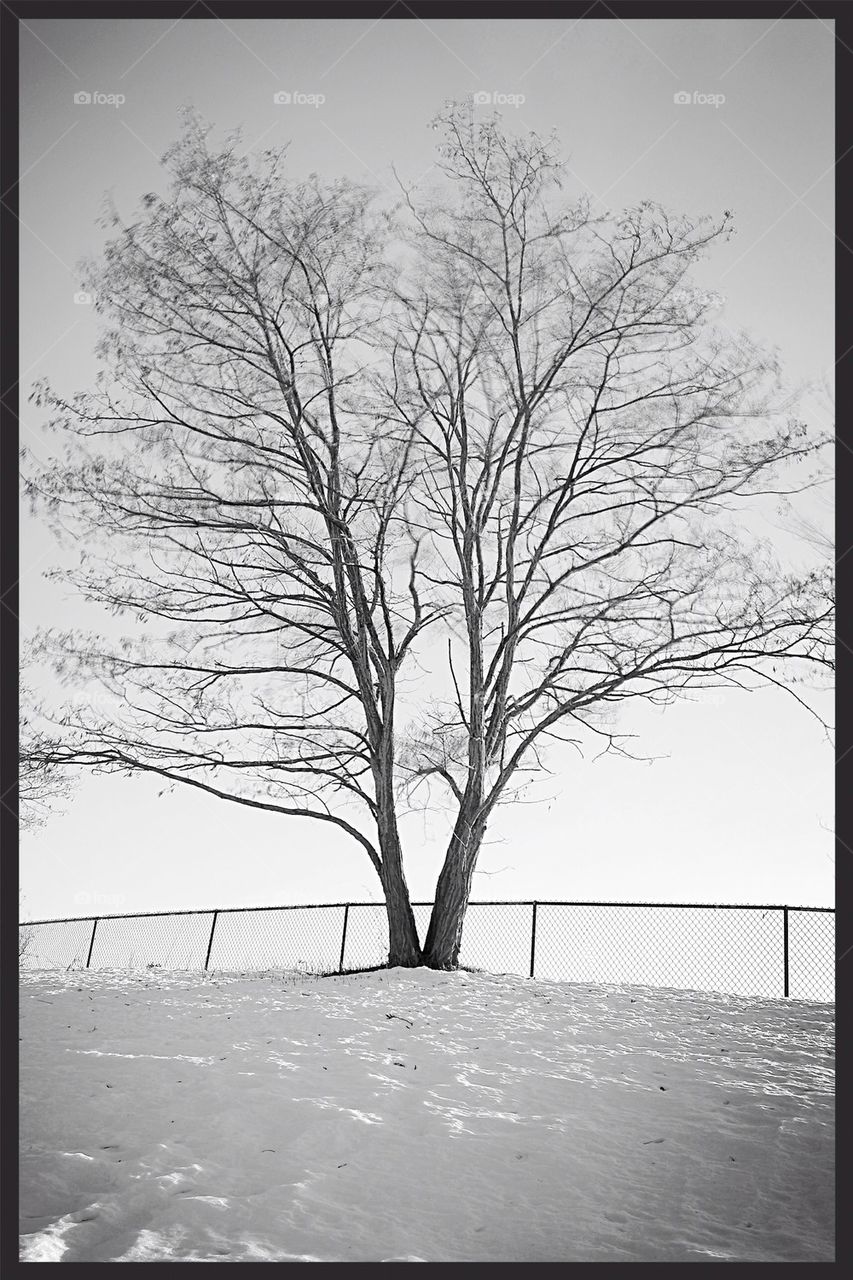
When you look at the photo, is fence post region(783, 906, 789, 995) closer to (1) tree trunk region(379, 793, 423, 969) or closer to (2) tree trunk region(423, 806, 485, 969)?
(2) tree trunk region(423, 806, 485, 969)

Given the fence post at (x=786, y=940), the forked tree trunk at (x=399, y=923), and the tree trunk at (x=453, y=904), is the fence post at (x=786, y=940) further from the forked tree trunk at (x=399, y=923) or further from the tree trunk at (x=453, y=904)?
the forked tree trunk at (x=399, y=923)

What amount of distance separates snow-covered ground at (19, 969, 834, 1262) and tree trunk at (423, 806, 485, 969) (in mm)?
2308

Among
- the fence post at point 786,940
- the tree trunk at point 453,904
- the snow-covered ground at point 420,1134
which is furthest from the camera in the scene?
the tree trunk at point 453,904

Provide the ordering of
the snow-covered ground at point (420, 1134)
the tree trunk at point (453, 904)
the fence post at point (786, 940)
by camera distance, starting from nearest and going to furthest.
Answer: the snow-covered ground at point (420, 1134) < the fence post at point (786, 940) < the tree trunk at point (453, 904)

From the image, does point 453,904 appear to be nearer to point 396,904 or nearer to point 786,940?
point 396,904

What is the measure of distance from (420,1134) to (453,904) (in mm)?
5699

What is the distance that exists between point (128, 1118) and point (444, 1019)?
11.4ft

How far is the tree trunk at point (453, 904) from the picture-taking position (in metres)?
10.5

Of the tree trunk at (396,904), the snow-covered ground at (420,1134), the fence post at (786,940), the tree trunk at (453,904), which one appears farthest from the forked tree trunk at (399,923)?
the fence post at (786,940)

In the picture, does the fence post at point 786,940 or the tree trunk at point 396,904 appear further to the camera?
the tree trunk at point 396,904

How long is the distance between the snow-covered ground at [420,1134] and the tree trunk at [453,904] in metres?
2.31

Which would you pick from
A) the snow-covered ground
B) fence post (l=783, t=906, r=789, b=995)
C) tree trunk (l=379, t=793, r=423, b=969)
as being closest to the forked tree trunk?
tree trunk (l=379, t=793, r=423, b=969)

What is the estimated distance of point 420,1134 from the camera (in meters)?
4.88

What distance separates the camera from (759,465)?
10320 millimetres
